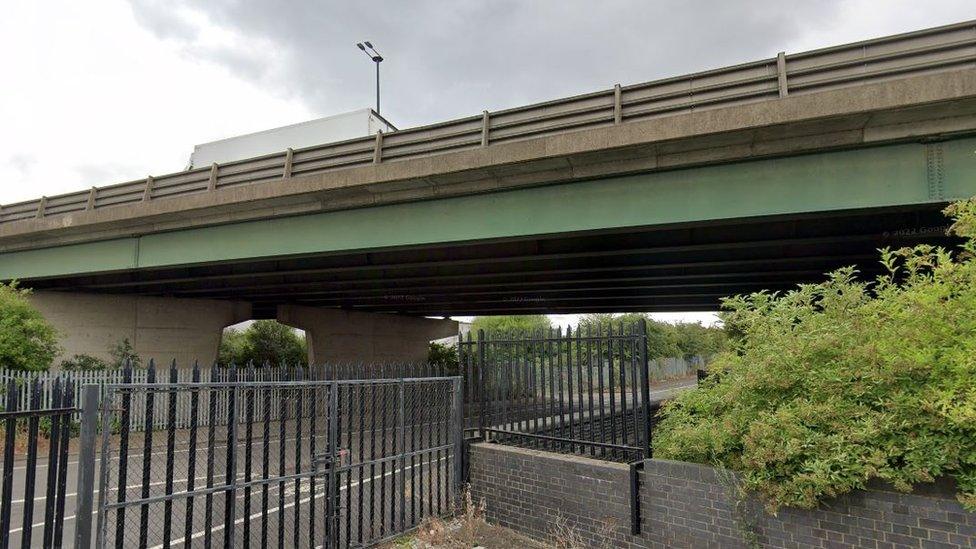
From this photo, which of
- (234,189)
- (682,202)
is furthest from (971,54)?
(234,189)

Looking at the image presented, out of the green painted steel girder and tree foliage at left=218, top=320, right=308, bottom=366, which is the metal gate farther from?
tree foliage at left=218, top=320, right=308, bottom=366

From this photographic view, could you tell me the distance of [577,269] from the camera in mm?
16453

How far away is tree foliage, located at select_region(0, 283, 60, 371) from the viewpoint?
17.6 metres

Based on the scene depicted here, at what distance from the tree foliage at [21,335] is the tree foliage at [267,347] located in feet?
48.0

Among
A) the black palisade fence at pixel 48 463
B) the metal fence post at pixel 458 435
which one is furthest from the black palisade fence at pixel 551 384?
the black palisade fence at pixel 48 463

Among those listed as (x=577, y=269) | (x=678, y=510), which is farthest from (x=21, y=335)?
(x=678, y=510)

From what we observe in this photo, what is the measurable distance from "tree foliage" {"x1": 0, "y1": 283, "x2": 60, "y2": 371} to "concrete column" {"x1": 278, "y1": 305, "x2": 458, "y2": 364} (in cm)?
1000

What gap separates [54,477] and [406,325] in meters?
30.0

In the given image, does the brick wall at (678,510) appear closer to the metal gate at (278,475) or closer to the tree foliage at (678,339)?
the metal gate at (278,475)

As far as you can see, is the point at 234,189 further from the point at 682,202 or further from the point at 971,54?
the point at 971,54

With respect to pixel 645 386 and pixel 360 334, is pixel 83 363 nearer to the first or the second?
pixel 360 334

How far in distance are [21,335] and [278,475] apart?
54.4ft

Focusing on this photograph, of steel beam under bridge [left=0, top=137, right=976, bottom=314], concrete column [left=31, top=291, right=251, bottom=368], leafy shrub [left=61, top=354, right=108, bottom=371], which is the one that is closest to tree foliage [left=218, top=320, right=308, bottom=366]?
concrete column [left=31, top=291, right=251, bottom=368]

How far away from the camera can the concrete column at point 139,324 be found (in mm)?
22500
